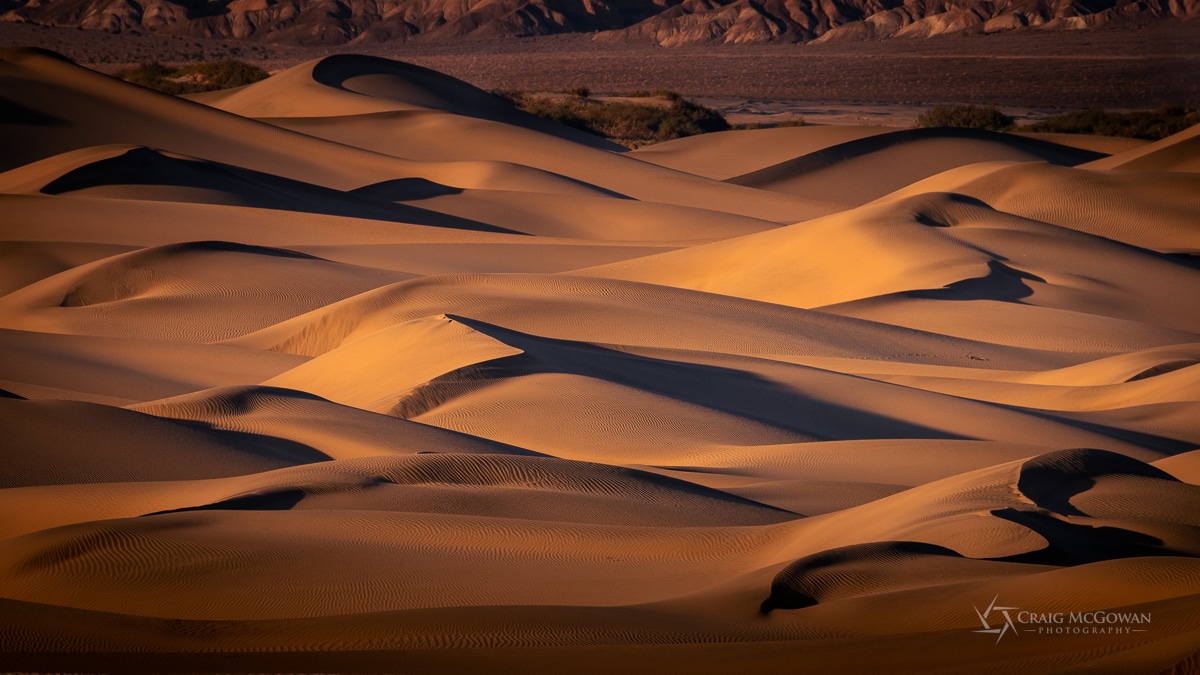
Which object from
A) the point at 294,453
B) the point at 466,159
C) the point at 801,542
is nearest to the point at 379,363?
the point at 294,453

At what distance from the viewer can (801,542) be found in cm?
540

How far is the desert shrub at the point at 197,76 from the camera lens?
43250 mm

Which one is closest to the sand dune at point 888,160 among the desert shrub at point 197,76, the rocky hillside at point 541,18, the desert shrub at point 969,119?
the desert shrub at point 969,119

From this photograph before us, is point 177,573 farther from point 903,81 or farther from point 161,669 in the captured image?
point 903,81

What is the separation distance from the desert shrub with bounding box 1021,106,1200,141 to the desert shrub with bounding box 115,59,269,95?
2712cm

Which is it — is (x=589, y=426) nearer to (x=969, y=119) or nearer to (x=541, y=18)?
(x=969, y=119)

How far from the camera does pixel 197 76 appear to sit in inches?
1788

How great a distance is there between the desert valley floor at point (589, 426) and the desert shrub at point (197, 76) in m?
18.2

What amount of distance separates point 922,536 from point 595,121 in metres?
37.4

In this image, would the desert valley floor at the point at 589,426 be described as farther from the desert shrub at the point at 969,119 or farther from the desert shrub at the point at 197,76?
the desert shrub at the point at 197,76

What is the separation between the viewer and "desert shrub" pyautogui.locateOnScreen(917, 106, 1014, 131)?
4050 cm

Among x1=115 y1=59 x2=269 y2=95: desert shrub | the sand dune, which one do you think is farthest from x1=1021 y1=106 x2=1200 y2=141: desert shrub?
x1=115 y1=59 x2=269 y2=95: desert shrub

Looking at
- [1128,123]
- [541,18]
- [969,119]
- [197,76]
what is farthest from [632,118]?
[541,18]

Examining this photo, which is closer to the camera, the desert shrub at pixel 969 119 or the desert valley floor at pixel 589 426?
the desert valley floor at pixel 589 426
